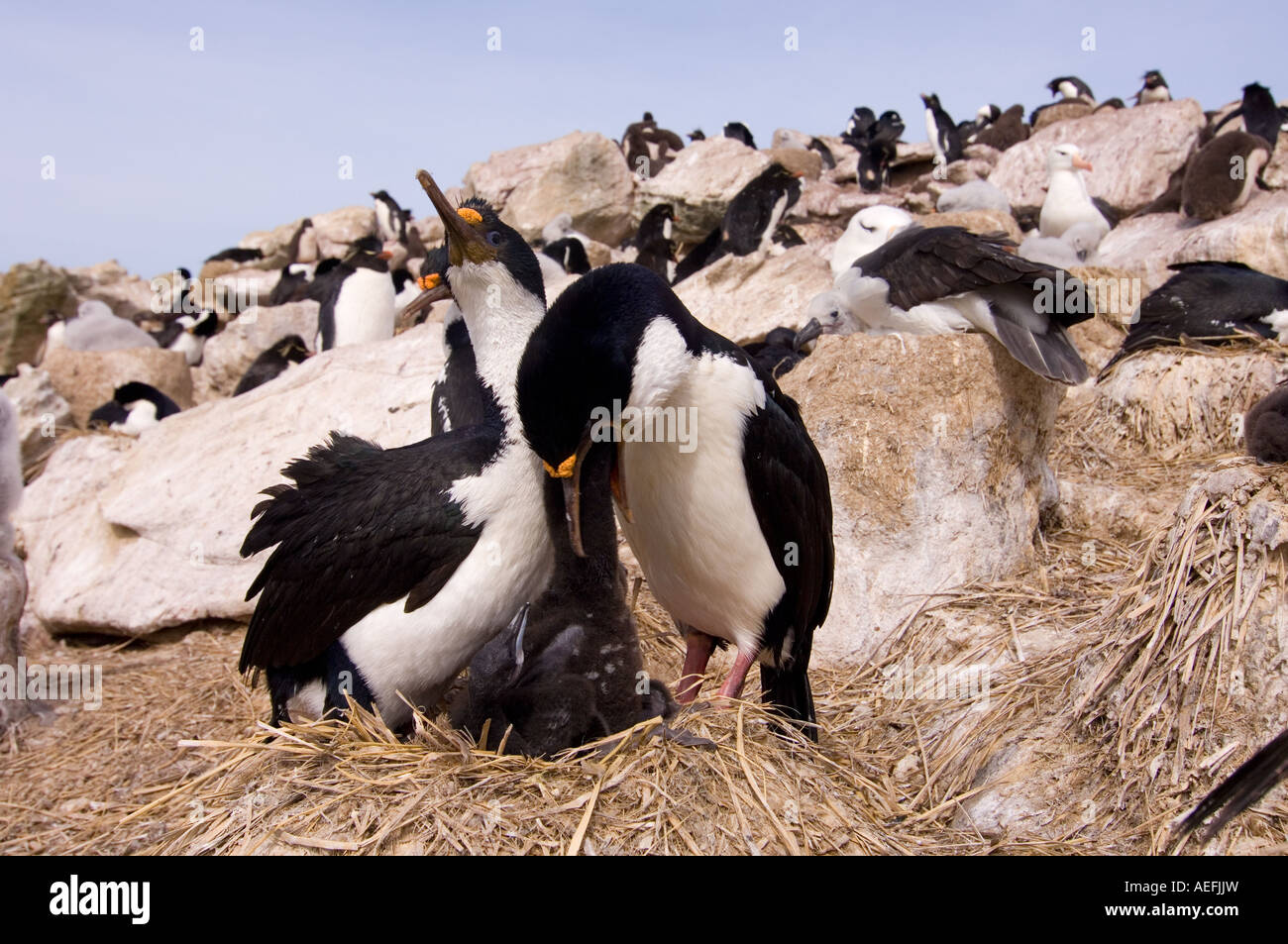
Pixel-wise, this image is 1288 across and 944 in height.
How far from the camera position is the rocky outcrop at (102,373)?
12773 mm

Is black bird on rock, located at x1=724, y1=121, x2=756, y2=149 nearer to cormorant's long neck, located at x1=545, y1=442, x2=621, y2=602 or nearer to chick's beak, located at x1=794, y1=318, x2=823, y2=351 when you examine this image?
chick's beak, located at x1=794, y1=318, x2=823, y2=351

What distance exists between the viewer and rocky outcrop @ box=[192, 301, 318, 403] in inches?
543

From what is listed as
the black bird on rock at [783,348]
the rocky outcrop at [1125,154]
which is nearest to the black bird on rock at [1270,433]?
the black bird on rock at [783,348]

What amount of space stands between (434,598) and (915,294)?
11.4 ft

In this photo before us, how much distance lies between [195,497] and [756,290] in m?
4.99

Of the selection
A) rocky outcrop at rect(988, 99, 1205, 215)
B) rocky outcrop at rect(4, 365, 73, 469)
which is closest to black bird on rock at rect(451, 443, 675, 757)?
rocky outcrop at rect(4, 365, 73, 469)

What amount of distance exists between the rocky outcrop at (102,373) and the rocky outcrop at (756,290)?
23.0 ft

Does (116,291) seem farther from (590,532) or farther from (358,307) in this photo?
(590,532)

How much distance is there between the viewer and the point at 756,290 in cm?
923

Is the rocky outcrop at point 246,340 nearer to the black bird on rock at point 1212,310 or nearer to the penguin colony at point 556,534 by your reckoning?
the black bird on rock at point 1212,310

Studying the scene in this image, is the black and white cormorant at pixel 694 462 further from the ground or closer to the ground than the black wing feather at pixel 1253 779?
further from the ground

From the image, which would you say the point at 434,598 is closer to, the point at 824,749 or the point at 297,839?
the point at 297,839

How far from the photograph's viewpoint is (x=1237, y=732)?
2.85 metres
